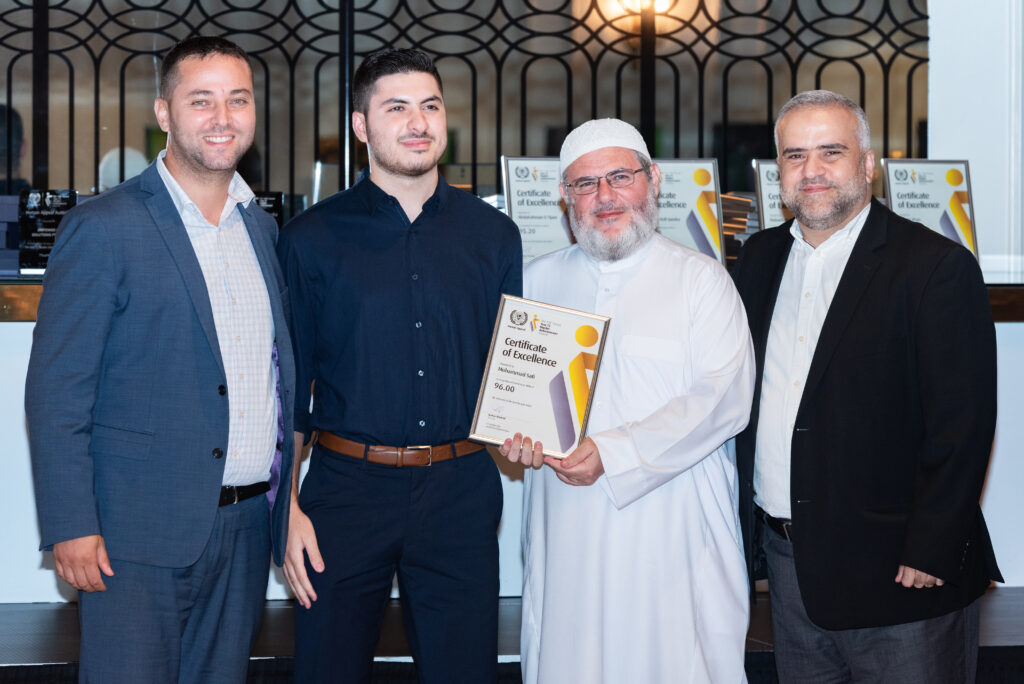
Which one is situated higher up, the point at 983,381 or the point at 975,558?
the point at 983,381

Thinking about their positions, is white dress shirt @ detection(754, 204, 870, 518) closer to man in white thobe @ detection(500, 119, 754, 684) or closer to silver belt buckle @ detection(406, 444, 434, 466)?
man in white thobe @ detection(500, 119, 754, 684)

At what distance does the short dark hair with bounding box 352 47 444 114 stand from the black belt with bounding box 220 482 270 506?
929 millimetres

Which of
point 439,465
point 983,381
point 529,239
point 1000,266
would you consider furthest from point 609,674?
point 1000,266

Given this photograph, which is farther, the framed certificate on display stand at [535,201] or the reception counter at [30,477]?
the framed certificate on display stand at [535,201]

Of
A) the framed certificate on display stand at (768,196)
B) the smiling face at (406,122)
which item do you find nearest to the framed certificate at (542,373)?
the smiling face at (406,122)

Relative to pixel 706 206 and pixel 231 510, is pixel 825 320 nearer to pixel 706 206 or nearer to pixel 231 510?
pixel 231 510

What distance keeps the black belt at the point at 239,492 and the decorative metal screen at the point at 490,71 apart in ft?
8.10

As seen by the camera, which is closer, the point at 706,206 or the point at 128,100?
the point at 706,206

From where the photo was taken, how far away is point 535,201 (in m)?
3.68

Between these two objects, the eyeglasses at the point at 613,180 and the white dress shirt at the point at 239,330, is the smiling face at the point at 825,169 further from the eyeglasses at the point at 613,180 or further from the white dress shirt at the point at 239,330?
the white dress shirt at the point at 239,330

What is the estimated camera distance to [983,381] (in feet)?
6.91

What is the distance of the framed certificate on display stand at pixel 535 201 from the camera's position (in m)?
3.65

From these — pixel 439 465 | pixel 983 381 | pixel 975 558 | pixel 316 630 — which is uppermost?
pixel 983 381

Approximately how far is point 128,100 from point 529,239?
3.40 meters
